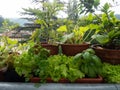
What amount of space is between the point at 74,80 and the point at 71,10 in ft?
2.84

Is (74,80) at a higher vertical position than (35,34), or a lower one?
lower

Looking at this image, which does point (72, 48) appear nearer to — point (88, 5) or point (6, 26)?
point (6, 26)

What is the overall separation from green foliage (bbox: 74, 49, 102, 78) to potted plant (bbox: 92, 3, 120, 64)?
102 mm

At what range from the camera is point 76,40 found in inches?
44.9

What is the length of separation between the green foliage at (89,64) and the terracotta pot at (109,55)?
3.9 inches

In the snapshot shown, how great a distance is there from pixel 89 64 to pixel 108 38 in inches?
7.3

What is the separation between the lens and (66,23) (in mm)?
1249

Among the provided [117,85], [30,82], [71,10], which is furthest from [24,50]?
[71,10]

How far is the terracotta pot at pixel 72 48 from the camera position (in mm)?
1085

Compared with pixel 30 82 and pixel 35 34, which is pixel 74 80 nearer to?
pixel 30 82

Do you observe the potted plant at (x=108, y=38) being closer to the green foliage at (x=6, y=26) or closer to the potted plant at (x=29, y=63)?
the potted plant at (x=29, y=63)

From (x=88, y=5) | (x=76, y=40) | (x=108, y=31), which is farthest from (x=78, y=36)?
(x=88, y=5)

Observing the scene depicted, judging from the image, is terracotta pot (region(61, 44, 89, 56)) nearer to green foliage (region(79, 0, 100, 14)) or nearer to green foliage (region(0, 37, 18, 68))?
green foliage (region(0, 37, 18, 68))

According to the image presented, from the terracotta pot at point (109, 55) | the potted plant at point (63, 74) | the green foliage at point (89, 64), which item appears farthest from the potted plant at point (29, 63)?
the terracotta pot at point (109, 55)
